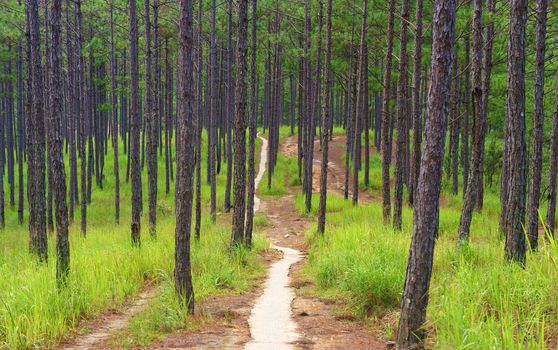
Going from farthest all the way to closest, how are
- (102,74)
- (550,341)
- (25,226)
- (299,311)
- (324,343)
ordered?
(102,74) < (25,226) < (299,311) < (324,343) < (550,341)

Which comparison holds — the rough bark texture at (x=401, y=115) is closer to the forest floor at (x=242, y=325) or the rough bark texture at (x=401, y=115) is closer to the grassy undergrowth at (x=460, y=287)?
the grassy undergrowth at (x=460, y=287)

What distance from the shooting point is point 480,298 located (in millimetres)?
5473

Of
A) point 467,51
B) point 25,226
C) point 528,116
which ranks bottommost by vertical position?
point 25,226

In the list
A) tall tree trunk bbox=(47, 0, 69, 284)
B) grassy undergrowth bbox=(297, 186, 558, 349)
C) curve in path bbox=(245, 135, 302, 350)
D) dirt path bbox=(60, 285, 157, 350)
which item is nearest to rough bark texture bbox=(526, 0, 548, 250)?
grassy undergrowth bbox=(297, 186, 558, 349)

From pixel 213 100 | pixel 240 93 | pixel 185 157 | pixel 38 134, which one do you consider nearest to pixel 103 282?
pixel 185 157

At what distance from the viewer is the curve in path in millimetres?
6434

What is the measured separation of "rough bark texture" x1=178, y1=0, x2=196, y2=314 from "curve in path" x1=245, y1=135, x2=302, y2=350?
1230 millimetres

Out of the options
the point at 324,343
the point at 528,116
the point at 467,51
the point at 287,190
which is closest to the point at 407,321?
the point at 324,343

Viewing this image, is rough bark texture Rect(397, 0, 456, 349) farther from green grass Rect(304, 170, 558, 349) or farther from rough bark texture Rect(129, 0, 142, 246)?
rough bark texture Rect(129, 0, 142, 246)

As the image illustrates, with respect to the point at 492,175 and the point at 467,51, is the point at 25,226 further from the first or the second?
the point at 492,175

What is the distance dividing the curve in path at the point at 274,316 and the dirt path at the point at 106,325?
82.0 inches

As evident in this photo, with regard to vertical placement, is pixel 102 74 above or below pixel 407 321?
above

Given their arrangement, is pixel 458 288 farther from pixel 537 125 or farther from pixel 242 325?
pixel 537 125

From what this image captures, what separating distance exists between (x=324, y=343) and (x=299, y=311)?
1.77 m
